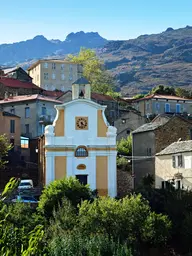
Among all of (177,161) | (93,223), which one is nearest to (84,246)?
(93,223)

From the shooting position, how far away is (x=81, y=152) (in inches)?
2271

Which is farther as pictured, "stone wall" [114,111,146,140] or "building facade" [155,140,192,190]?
"stone wall" [114,111,146,140]

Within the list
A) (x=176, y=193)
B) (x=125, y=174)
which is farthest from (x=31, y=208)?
(x=125, y=174)

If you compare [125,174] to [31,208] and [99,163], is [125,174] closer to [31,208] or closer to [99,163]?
[99,163]

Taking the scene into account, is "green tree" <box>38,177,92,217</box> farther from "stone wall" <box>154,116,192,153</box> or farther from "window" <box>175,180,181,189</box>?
"stone wall" <box>154,116,192,153</box>

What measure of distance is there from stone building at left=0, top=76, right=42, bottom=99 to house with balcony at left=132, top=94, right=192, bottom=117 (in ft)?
56.4

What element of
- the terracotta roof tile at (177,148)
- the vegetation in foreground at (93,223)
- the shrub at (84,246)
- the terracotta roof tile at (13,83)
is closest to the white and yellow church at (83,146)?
the terracotta roof tile at (177,148)

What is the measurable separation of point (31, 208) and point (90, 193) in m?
5.74

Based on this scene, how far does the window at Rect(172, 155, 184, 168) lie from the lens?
2131 inches

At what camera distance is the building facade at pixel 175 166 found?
174 ft

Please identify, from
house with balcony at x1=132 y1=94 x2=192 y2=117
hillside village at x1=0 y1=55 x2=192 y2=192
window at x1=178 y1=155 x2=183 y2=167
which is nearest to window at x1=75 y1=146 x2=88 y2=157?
hillside village at x1=0 y1=55 x2=192 y2=192

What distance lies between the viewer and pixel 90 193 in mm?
50594

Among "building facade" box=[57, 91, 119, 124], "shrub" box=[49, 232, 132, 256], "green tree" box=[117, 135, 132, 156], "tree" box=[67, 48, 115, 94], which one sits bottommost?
"shrub" box=[49, 232, 132, 256]

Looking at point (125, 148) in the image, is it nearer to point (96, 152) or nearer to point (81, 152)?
point (96, 152)
